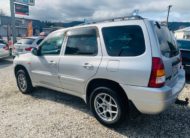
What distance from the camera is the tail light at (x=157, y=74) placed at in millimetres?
2918

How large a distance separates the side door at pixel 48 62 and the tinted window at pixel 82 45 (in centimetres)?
30

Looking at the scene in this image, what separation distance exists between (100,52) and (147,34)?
2.98 ft

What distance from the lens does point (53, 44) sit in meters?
4.63

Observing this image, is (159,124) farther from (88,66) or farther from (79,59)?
(79,59)

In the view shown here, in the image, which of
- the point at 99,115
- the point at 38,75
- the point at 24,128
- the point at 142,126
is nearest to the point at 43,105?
the point at 38,75

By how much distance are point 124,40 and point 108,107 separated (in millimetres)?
1252

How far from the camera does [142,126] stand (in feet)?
12.0

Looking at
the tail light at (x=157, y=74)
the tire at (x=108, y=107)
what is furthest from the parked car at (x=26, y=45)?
the tail light at (x=157, y=74)

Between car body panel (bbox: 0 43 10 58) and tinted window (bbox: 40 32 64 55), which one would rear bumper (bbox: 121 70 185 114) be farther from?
car body panel (bbox: 0 43 10 58)

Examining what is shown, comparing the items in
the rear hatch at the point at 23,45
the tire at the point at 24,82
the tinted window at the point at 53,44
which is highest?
the tinted window at the point at 53,44

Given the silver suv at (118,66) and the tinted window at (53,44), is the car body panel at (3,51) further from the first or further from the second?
the silver suv at (118,66)

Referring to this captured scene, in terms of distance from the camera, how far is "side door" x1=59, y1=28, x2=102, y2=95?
364 centimetres

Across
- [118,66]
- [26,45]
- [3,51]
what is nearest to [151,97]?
[118,66]

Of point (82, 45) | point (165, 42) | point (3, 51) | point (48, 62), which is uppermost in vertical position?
point (165, 42)
